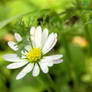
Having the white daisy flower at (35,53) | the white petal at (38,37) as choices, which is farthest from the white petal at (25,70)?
the white petal at (38,37)

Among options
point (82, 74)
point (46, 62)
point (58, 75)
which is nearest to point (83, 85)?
point (82, 74)

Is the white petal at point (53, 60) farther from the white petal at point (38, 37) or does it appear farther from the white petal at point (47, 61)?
the white petal at point (38, 37)

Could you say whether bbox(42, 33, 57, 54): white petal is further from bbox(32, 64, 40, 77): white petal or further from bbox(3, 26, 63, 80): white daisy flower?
bbox(32, 64, 40, 77): white petal

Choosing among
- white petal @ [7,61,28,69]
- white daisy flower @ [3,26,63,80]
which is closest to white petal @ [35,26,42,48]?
white daisy flower @ [3,26,63,80]

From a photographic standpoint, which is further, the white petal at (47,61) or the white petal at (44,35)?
the white petal at (44,35)

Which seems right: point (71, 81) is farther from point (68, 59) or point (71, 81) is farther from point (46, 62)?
point (46, 62)

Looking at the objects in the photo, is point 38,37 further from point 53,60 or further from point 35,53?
point 53,60

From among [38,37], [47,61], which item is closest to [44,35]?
[38,37]
